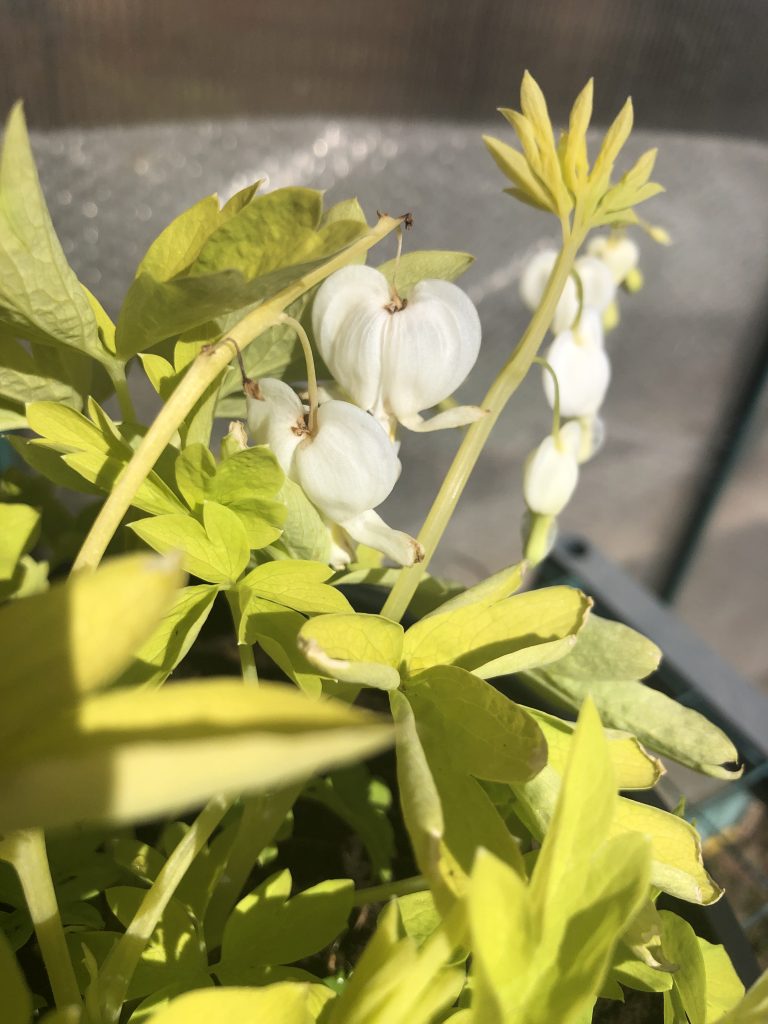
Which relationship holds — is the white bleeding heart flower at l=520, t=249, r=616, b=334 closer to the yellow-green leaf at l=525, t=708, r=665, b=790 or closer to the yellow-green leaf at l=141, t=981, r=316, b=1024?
the yellow-green leaf at l=525, t=708, r=665, b=790

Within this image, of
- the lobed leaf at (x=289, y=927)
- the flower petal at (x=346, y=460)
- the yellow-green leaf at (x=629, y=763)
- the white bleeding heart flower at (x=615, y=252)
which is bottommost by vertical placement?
the lobed leaf at (x=289, y=927)

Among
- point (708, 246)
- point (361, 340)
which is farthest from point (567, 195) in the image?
point (708, 246)

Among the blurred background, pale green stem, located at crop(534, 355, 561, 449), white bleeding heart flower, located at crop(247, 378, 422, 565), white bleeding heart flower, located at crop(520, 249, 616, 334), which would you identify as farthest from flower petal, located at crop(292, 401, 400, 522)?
the blurred background

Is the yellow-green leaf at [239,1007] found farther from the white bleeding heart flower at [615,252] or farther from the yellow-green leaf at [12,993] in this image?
the white bleeding heart flower at [615,252]

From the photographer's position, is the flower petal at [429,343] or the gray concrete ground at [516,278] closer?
the flower petal at [429,343]

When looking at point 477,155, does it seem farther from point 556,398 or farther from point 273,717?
point 273,717

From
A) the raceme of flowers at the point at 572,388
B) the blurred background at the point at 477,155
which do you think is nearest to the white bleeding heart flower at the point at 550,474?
the raceme of flowers at the point at 572,388
